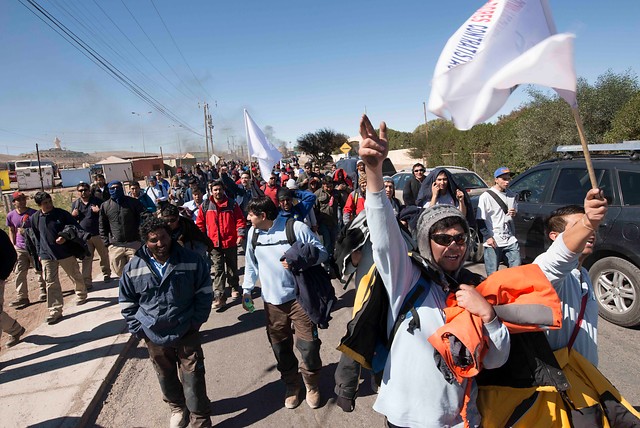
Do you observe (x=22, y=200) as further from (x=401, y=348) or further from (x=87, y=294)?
(x=401, y=348)

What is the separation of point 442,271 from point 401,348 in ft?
1.24

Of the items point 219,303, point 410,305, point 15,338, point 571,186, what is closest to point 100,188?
point 15,338

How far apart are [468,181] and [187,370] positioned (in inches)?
347

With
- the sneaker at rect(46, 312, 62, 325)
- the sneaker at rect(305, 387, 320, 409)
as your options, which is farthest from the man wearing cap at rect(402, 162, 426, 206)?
the sneaker at rect(46, 312, 62, 325)

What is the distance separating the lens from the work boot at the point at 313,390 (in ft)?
10.8

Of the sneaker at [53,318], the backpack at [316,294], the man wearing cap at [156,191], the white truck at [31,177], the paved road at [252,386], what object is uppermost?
the white truck at [31,177]

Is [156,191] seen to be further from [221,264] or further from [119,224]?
[221,264]

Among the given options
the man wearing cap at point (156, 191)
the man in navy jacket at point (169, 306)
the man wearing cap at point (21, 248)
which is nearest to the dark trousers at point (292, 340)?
the man in navy jacket at point (169, 306)

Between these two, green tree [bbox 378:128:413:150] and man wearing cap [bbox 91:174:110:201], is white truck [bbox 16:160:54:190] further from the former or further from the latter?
green tree [bbox 378:128:413:150]

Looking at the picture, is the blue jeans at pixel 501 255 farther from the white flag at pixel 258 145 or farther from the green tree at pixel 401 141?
the green tree at pixel 401 141

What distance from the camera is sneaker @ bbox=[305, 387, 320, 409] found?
10.8 feet

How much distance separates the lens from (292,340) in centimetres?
333

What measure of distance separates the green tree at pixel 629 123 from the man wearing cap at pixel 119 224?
13564 millimetres

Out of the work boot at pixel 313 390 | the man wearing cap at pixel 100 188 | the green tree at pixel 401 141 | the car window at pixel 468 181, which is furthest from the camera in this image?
the green tree at pixel 401 141
